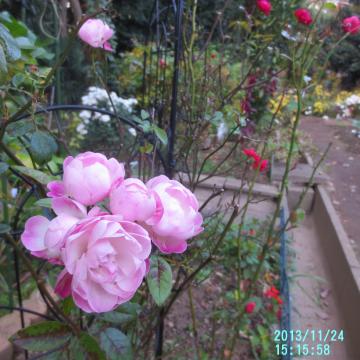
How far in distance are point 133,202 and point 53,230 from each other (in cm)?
10

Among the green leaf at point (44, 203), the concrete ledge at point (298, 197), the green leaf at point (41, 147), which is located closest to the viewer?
the green leaf at point (44, 203)

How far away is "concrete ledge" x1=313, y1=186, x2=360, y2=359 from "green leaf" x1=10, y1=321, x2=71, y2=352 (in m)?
1.18

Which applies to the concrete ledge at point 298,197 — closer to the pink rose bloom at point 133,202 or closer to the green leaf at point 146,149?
the green leaf at point 146,149

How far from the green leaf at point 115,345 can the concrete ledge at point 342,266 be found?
1063 mm

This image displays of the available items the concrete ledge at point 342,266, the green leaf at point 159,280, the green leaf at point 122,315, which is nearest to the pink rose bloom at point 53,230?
the green leaf at point 159,280

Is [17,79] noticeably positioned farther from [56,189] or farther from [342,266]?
[342,266]

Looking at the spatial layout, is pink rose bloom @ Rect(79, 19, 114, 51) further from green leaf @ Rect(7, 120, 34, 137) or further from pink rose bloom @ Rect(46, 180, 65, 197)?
pink rose bloom @ Rect(46, 180, 65, 197)

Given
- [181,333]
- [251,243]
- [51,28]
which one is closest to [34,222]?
[181,333]

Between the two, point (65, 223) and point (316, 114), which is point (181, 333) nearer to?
point (65, 223)

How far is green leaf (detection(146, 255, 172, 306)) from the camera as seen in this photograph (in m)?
Result: 0.53

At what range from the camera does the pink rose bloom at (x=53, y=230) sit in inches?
16.7

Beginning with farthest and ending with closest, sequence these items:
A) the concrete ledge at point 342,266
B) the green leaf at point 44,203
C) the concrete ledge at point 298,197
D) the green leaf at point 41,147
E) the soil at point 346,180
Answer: the concrete ledge at point 298,197
the soil at point 346,180
the concrete ledge at point 342,266
the green leaf at point 41,147
the green leaf at point 44,203

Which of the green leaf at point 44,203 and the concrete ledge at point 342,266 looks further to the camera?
the concrete ledge at point 342,266

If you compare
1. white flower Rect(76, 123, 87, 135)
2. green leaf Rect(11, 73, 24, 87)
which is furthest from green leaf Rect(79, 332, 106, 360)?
white flower Rect(76, 123, 87, 135)
